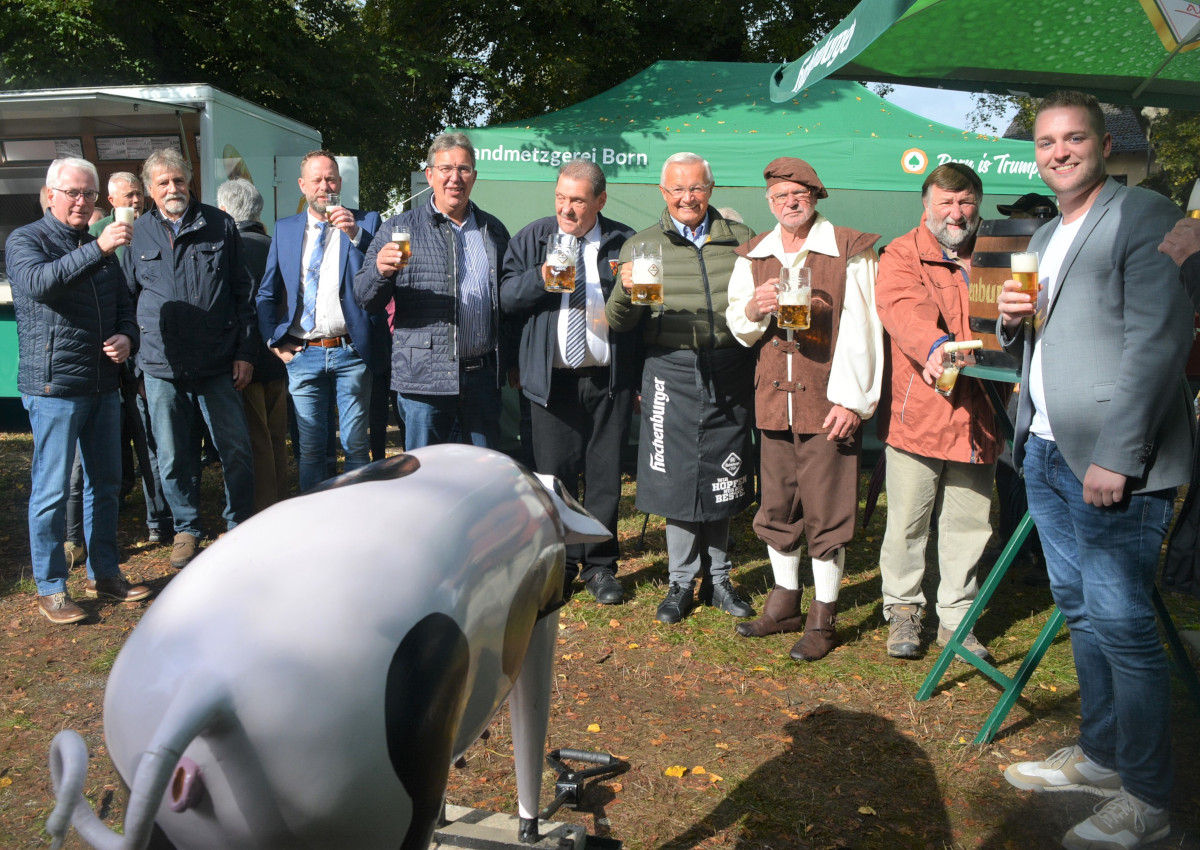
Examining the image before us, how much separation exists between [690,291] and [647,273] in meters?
0.52

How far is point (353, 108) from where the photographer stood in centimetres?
1800

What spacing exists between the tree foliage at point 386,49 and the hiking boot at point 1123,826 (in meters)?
16.0

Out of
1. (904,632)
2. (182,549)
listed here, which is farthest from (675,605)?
(182,549)

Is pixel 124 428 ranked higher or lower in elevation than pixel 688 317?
lower

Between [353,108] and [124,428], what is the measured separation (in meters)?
12.9

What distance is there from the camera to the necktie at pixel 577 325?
4598 millimetres

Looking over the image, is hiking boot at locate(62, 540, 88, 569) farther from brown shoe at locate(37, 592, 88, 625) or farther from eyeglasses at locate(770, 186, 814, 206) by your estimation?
eyeglasses at locate(770, 186, 814, 206)

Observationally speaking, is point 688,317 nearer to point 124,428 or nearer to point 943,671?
point 943,671

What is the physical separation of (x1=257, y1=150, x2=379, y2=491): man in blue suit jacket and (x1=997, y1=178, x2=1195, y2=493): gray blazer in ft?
11.9

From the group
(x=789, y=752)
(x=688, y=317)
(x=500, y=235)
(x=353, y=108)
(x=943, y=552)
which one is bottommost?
(x=789, y=752)

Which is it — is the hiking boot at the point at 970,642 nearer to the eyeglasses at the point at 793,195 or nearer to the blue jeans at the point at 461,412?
the eyeglasses at the point at 793,195

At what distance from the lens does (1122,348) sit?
96.7 inches

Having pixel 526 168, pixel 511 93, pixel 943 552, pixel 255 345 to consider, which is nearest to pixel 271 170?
pixel 526 168

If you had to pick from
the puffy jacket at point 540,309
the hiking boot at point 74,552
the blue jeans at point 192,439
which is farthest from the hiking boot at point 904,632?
the hiking boot at point 74,552
